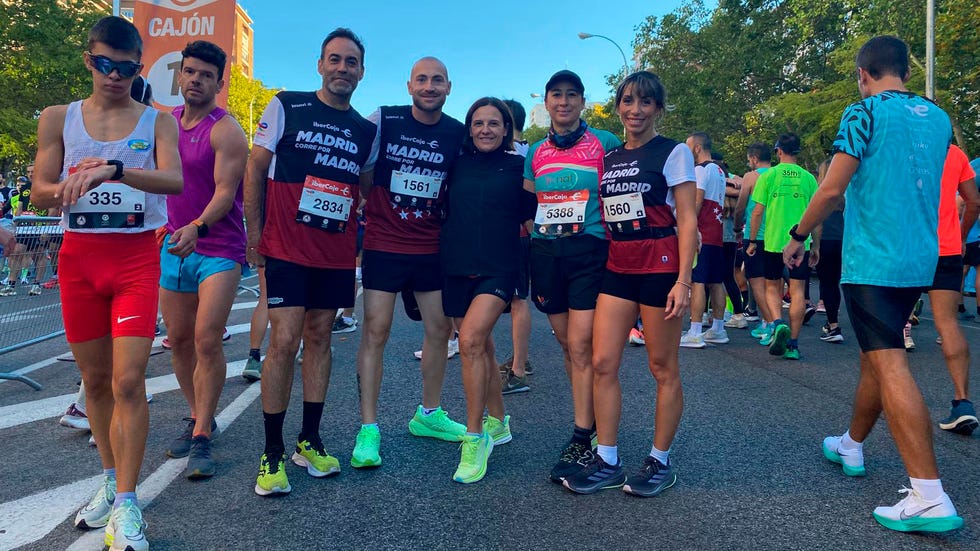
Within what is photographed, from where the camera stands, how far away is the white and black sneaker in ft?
11.3

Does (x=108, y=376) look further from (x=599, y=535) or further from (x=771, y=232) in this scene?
(x=771, y=232)

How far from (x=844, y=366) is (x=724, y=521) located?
4.22 m

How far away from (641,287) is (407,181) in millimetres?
1452

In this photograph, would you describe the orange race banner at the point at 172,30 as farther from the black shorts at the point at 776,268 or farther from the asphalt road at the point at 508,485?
the black shorts at the point at 776,268

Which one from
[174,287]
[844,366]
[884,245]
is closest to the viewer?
[884,245]

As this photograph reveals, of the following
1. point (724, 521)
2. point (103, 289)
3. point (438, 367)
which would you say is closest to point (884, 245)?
point (724, 521)

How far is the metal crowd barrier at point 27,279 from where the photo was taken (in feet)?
18.6

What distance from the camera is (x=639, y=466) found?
3.81 metres

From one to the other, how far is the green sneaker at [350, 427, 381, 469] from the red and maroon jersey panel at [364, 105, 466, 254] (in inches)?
40.5

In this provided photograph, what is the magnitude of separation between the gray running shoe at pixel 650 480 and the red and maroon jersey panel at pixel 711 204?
14.6 ft

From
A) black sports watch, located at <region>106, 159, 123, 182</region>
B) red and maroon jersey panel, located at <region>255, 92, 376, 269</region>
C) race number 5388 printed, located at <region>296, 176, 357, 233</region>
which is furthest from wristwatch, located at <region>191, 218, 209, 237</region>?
black sports watch, located at <region>106, 159, 123, 182</region>

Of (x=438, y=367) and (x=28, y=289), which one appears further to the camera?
(x=28, y=289)

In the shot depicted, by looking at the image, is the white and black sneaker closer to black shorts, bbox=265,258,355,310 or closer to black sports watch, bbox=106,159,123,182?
black shorts, bbox=265,258,355,310

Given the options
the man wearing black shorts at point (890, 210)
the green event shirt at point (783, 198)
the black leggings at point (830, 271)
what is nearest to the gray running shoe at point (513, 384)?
the man wearing black shorts at point (890, 210)
